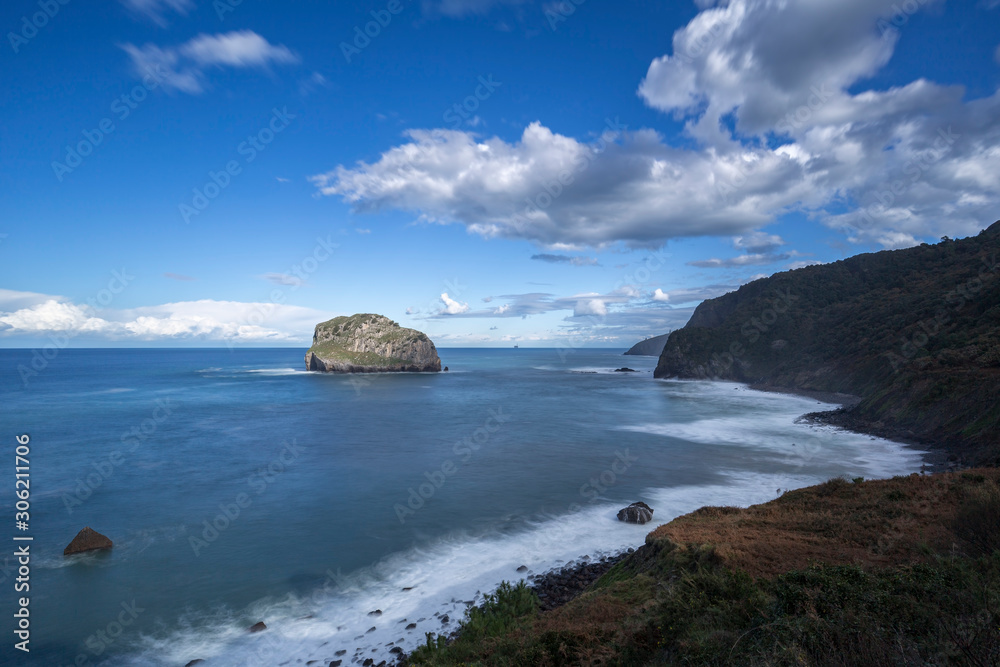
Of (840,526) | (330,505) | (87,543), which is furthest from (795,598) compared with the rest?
(87,543)

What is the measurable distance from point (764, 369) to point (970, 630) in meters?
88.8

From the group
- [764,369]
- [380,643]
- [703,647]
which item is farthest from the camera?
[764,369]

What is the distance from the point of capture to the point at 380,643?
11195mm

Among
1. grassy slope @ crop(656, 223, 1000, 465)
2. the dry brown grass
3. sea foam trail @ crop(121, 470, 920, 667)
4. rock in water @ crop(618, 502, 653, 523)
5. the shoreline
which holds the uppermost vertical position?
grassy slope @ crop(656, 223, 1000, 465)

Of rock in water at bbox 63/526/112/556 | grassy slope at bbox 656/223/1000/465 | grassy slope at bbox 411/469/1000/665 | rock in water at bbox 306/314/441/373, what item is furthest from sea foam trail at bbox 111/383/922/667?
rock in water at bbox 306/314/441/373

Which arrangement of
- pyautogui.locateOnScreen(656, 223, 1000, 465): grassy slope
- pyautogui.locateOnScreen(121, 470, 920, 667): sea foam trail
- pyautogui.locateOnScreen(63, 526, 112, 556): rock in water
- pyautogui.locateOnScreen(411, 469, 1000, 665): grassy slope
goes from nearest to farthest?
1. pyautogui.locateOnScreen(411, 469, 1000, 665): grassy slope
2. pyautogui.locateOnScreen(121, 470, 920, 667): sea foam trail
3. pyautogui.locateOnScreen(63, 526, 112, 556): rock in water
4. pyautogui.locateOnScreen(656, 223, 1000, 465): grassy slope

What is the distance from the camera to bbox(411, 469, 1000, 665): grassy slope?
18.3 ft

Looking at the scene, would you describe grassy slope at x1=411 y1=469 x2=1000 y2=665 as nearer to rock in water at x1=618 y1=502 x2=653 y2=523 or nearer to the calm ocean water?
the calm ocean water

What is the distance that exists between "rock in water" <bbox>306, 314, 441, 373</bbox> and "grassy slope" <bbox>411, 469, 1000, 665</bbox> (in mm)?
108546

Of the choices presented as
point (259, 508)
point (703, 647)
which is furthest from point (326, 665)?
point (259, 508)

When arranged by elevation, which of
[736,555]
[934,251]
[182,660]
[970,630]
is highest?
[934,251]

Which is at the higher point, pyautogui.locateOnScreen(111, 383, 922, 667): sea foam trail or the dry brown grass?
the dry brown grass

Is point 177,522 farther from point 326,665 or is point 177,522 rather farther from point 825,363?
point 825,363

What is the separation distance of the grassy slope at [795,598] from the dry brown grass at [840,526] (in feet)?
0.16
